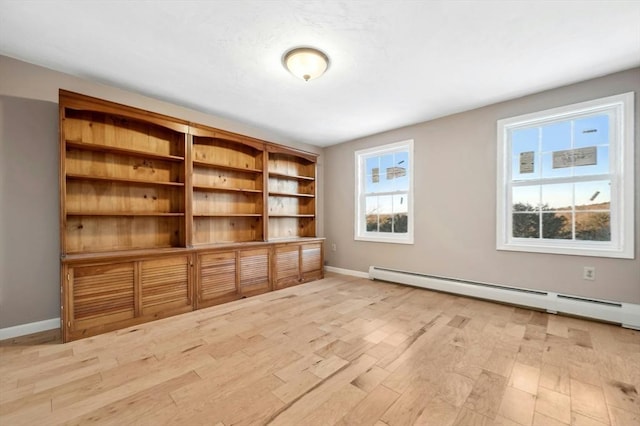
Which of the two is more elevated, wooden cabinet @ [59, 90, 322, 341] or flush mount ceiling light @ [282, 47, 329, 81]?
flush mount ceiling light @ [282, 47, 329, 81]

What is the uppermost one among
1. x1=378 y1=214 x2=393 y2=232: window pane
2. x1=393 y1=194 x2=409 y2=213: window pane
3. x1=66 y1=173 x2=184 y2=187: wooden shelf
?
x1=66 y1=173 x2=184 y2=187: wooden shelf

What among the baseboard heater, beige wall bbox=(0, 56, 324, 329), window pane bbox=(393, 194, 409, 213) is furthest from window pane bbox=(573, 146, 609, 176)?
beige wall bbox=(0, 56, 324, 329)

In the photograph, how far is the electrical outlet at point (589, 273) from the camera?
8.67ft

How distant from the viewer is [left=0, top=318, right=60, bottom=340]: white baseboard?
2250 mm

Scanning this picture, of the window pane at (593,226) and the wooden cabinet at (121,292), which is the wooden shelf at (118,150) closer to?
the wooden cabinet at (121,292)

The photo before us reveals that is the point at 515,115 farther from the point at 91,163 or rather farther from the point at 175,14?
the point at 91,163

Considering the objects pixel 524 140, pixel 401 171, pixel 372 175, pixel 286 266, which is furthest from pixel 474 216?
pixel 286 266

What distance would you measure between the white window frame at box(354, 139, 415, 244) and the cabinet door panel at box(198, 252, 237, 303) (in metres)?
2.30

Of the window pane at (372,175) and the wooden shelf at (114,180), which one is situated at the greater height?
the window pane at (372,175)

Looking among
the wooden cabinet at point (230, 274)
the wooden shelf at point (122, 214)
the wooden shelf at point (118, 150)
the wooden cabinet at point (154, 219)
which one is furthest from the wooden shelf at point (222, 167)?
the wooden cabinet at point (230, 274)

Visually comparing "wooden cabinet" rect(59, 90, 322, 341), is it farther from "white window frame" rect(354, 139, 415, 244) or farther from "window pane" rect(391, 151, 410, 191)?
"window pane" rect(391, 151, 410, 191)

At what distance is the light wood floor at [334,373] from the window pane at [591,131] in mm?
1863

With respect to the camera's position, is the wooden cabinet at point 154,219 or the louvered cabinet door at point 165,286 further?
the louvered cabinet door at point 165,286

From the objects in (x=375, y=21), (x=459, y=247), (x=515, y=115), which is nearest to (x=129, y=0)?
(x=375, y=21)
